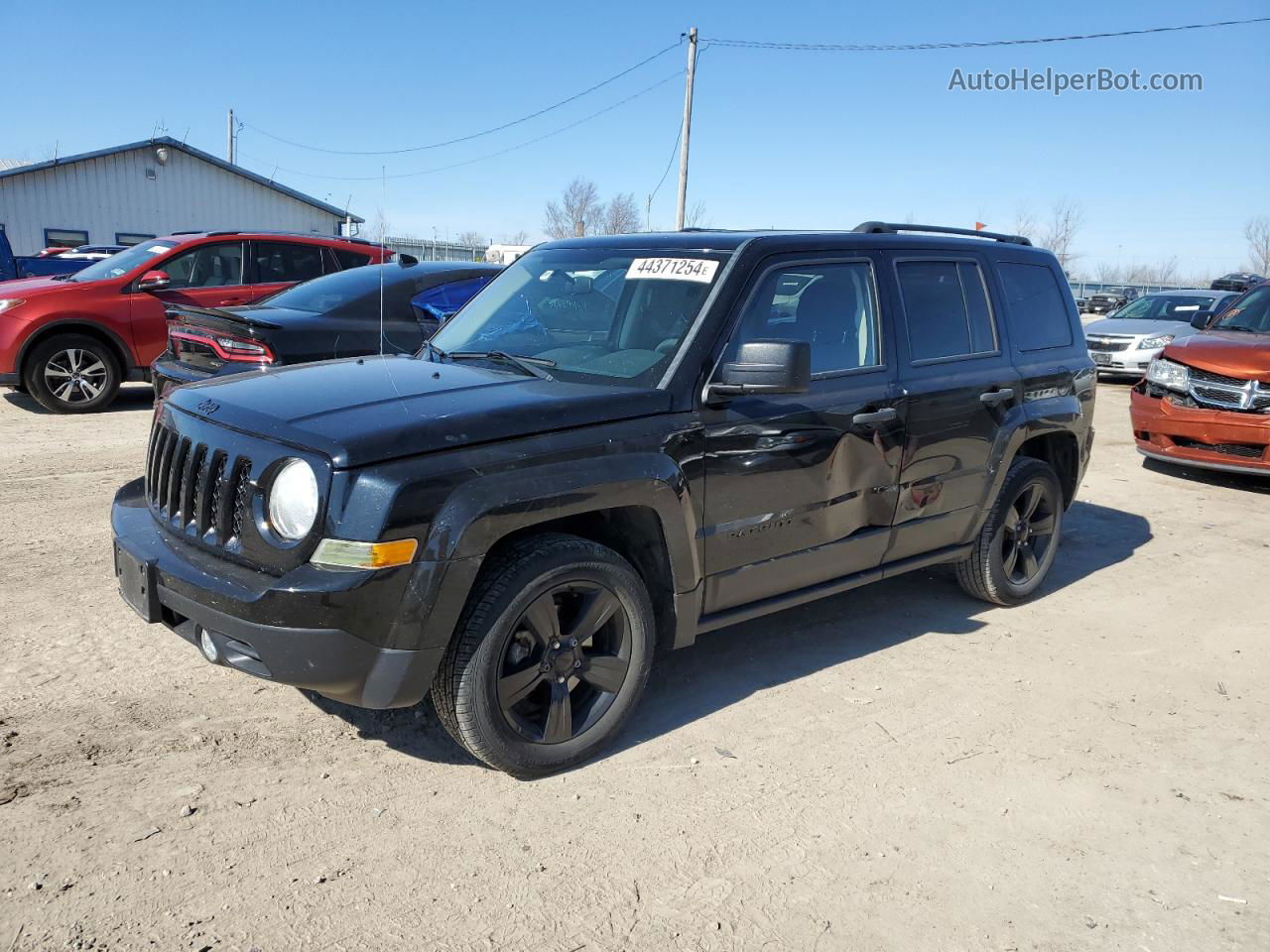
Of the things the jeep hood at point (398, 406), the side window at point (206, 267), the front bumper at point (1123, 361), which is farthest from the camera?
the front bumper at point (1123, 361)

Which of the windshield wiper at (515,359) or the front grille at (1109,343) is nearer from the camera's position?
the windshield wiper at (515,359)

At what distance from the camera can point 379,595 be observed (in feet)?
9.46

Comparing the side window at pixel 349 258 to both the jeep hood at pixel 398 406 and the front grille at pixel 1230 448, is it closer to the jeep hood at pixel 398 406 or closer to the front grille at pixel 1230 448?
the jeep hood at pixel 398 406

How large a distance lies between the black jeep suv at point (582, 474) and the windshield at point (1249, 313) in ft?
18.9

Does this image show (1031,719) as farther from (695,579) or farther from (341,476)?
(341,476)

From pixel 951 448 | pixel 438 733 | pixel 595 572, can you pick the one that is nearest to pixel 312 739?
pixel 438 733

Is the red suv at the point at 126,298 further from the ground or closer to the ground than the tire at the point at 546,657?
further from the ground

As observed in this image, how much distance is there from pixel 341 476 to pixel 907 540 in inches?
107

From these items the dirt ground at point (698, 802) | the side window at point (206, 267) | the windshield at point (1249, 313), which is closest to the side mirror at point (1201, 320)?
the windshield at point (1249, 313)

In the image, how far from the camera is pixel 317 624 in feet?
9.39

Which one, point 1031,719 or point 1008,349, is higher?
point 1008,349

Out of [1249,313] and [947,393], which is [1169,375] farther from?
[947,393]

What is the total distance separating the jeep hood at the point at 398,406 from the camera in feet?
9.76

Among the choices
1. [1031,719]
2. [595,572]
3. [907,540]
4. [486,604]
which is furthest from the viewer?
[907,540]
